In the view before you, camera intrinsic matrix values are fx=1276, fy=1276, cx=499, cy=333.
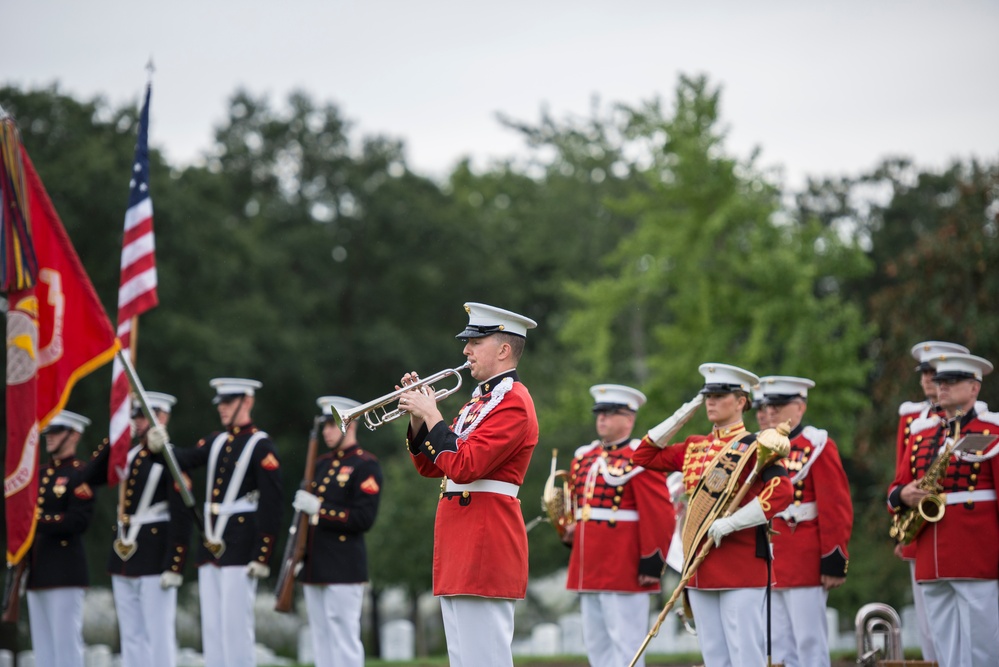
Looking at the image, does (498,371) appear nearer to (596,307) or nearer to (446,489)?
(446,489)

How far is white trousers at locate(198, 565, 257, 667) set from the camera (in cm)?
1069

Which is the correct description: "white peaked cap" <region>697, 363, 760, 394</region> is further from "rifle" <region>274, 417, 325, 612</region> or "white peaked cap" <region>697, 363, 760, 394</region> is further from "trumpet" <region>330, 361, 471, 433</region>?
"rifle" <region>274, 417, 325, 612</region>

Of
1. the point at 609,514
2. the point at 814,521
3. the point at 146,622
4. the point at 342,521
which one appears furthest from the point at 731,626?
the point at 146,622

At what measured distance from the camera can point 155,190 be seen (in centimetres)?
2644

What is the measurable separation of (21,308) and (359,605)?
3858 millimetres

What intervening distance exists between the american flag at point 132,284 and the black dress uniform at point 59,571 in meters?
0.99

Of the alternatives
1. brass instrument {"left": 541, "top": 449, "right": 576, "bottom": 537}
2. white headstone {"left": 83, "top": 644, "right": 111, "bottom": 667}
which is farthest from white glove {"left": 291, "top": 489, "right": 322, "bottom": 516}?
white headstone {"left": 83, "top": 644, "right": 111, "bottom": 667}

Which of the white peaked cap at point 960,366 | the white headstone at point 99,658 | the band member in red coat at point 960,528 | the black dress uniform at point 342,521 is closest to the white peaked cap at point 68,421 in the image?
the black dress uniform at point 342,521

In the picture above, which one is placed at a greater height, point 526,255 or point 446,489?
point 526,255

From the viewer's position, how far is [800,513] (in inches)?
393

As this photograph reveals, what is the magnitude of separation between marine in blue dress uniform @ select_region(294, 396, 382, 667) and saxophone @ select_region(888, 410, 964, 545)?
4.44 metres

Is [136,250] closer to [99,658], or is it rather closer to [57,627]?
[57,627]

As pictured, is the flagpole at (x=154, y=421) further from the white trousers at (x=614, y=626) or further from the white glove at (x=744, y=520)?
the white glove at (x=744, y=520)

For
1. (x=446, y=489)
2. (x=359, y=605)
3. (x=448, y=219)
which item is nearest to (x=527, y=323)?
(x=446, y=489)
